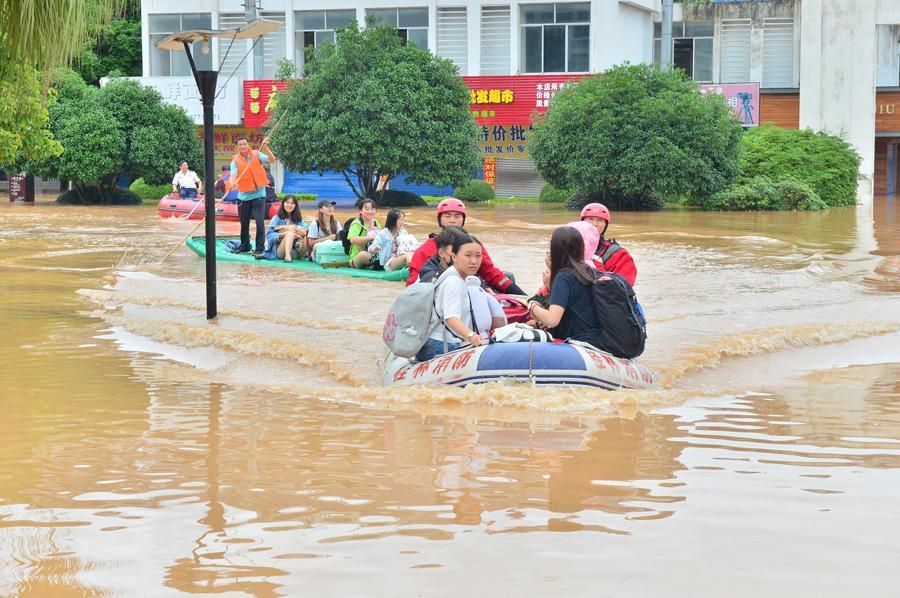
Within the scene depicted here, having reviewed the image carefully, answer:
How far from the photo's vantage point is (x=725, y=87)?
43094 millimetres

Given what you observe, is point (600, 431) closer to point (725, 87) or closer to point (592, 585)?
point (592, 585)

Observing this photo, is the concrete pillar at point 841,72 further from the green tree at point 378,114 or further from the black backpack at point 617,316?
the black backpack at point 617,316

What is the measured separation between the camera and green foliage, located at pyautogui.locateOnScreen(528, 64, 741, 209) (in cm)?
3381

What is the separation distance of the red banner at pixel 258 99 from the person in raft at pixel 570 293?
3479cm

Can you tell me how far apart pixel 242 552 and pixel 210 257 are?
8.20 meters

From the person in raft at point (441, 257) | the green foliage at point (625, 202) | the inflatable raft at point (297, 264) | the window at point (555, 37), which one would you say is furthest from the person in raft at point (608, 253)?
the window at point (555, 37)

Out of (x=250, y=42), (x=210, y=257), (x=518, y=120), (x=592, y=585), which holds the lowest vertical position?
(x=592, y=585)

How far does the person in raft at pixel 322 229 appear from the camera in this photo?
60.9 ft

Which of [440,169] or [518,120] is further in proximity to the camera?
[518,120]

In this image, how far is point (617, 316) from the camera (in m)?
9.25

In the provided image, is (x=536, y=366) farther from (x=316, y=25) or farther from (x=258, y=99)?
(x=316, y=25)

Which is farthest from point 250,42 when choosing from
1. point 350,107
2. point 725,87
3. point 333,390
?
point 333,390

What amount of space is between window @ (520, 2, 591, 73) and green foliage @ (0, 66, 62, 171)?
26329 mm

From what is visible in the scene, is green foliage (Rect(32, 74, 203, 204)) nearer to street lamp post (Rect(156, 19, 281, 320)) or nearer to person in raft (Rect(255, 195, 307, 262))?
person in raft (Rect(255, 195, 307, 262))
